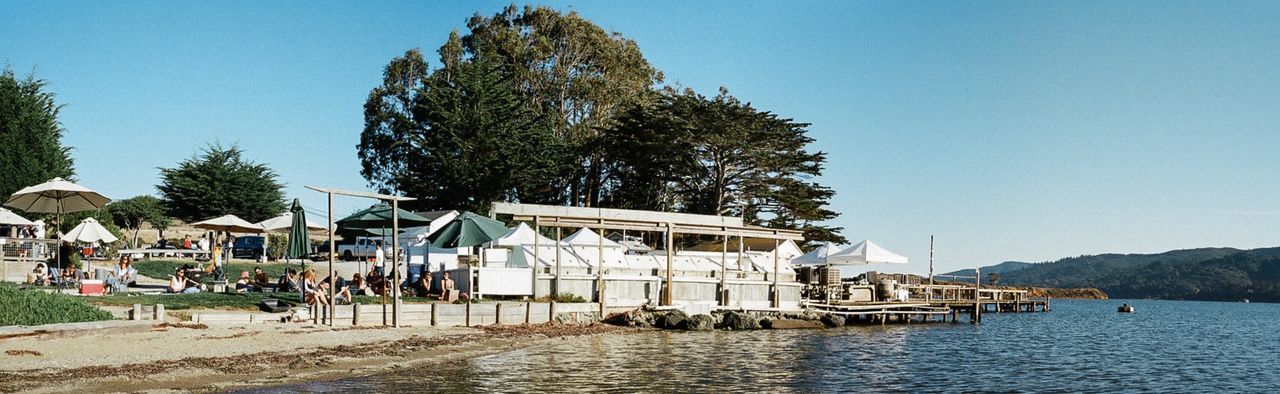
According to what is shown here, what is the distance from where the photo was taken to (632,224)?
108 feet

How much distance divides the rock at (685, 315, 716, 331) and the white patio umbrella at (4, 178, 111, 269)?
50.9 ft

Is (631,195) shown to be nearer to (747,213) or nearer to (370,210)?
(747,213)

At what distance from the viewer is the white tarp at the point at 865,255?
134 ft

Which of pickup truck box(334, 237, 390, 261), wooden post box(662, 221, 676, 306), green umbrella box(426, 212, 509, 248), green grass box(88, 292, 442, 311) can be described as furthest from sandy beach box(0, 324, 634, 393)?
pickup truck box(334, 237, 390, 261)

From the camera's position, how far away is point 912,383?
2152cm

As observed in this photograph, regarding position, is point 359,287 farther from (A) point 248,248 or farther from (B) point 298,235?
(A) point 248,248

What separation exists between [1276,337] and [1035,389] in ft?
113

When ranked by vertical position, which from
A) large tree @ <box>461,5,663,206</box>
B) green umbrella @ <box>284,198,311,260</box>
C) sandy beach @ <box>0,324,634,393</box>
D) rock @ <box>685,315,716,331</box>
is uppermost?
large tree @ <box>461,5,663,206</box>

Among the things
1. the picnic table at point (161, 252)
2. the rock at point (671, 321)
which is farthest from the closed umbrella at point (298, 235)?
the picnic table at point (161, 252)

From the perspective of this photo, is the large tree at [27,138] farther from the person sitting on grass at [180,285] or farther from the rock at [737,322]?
the rock at [737,322]

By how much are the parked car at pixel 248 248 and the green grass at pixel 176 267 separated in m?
5.83

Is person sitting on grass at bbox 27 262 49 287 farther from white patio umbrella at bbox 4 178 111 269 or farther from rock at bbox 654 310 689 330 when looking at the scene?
rock at bbox 654 310 689 330

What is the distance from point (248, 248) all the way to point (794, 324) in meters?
25.5

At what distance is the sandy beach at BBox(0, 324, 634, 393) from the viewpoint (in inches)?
600
